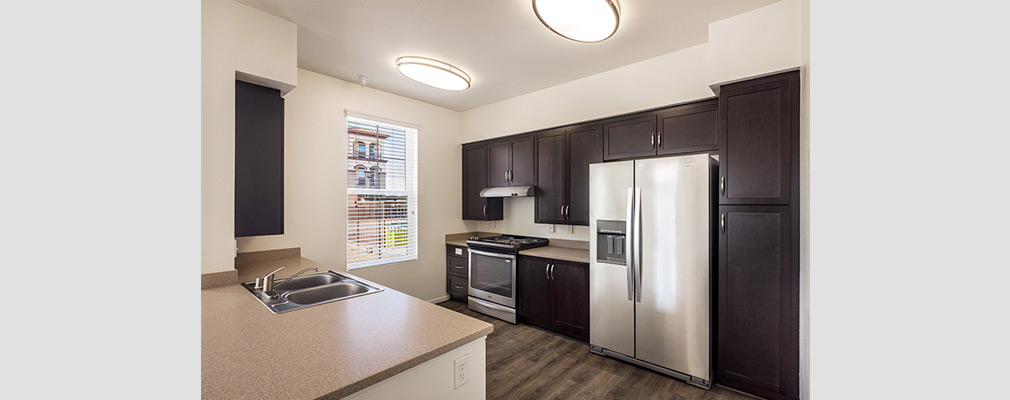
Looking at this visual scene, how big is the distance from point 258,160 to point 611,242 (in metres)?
2.59

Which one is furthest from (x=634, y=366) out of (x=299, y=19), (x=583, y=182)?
(x=299, y=19)

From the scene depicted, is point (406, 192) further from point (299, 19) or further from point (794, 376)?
point (794, 376)

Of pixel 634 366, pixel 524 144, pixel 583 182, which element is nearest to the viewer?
pixel 634 366

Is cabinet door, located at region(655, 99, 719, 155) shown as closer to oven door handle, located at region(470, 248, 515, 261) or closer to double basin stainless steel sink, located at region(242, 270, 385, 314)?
oven door handle, located at region(470, 248, 515, 261)

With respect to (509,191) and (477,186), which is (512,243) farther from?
(477,186)

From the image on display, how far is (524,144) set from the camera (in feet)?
A: 12.4

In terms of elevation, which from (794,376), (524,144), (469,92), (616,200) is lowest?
(794,376)

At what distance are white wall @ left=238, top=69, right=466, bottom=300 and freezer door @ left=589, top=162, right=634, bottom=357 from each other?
2.11 meters

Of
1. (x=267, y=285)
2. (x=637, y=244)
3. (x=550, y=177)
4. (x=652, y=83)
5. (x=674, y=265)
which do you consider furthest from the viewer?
(x=550, y=177)

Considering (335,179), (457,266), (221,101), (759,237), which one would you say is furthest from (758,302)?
(335,179)

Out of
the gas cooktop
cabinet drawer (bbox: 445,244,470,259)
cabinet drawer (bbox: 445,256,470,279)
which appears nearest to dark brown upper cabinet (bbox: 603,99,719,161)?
the gas cooktop

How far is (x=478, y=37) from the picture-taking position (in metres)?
2.55

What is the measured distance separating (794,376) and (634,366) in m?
0.96

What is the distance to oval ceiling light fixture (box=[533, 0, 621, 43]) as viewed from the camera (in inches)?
72.9
